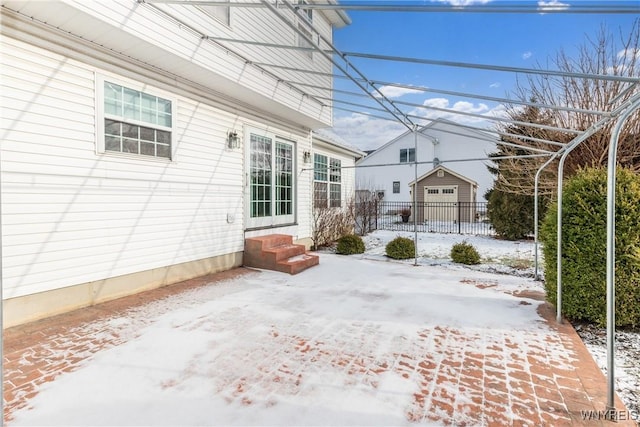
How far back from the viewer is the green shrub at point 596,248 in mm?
3758

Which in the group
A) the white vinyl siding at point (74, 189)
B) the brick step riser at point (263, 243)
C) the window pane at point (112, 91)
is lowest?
the brick step riser at point (263, 243)

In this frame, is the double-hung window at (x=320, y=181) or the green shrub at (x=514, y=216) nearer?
the double-hung window at (x=320, y=181)

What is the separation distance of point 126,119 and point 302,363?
4252 mm

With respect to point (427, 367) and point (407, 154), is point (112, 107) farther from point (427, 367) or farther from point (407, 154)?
point (407, 154)

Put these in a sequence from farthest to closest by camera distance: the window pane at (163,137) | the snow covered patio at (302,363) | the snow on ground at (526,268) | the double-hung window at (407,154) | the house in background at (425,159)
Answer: the double-hung window at (407,154) → the house in background at (425,159) → the window pane at (163,137) → the snow on ground at (526,268) → the snow covered patio at (302,363)

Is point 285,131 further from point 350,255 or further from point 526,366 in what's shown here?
point 526,366

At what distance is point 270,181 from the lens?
26.4 feet

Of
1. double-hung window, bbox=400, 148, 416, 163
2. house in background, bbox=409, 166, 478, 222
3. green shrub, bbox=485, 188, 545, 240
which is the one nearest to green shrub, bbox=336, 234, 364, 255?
green shrub, bbox=485, 188, 545, 240

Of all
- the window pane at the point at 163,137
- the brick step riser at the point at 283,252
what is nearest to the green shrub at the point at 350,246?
the brick step riser at the point at 283,252

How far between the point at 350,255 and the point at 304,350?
5614mm

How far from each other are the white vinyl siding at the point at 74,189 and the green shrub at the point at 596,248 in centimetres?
565

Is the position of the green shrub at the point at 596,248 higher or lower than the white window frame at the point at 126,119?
lower

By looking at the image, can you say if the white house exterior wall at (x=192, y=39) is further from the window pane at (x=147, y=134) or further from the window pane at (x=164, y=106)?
the window pane at (x=147, y=134)

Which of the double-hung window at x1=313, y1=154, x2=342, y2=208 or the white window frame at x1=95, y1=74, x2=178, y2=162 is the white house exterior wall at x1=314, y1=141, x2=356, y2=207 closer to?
the double-hung window at x1=313, y1=154, x2=342, y2=208
